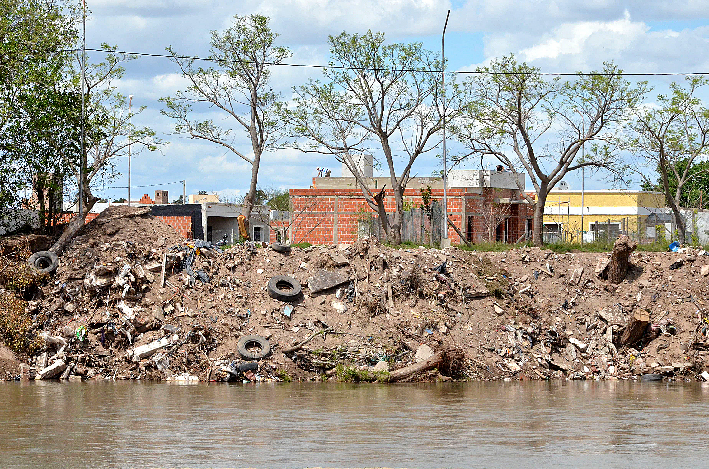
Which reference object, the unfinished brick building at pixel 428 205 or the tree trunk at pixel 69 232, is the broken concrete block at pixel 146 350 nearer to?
the tree trunk at pixel 69 232

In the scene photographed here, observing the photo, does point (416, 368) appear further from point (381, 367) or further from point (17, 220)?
point (17, 220)

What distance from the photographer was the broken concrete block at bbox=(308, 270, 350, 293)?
24375 millimetres

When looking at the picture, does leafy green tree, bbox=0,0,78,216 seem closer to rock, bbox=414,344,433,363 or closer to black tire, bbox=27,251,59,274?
black tire, bbox=27,251,59,274

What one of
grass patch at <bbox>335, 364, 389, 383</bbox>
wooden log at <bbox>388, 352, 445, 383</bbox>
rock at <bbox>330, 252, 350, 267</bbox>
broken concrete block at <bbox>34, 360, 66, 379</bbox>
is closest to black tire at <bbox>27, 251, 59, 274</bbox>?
broken concrete block at <bbox>34, 360, 66, 379</bbox>

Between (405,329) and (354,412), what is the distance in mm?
7122

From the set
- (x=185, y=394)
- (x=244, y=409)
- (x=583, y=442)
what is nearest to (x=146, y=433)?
(x=244, y=409)

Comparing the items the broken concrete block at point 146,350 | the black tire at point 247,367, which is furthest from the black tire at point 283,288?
the broken concrete block at point 146,350

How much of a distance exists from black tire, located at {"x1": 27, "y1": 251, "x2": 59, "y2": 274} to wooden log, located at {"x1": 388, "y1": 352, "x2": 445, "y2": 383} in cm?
1020

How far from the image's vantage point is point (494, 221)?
46.1m

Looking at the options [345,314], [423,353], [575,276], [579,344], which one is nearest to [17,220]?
[345,314]

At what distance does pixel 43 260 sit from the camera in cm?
2511

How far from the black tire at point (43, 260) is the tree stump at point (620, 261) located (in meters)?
15.9

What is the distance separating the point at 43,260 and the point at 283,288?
273 inches

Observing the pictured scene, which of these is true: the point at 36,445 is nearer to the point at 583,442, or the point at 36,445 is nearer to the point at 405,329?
the point at 583,442
